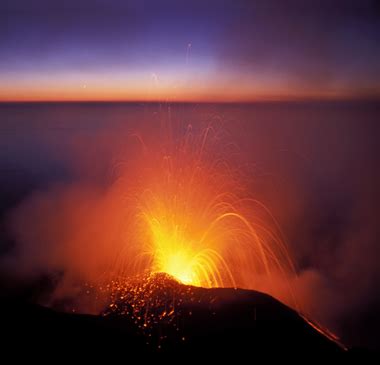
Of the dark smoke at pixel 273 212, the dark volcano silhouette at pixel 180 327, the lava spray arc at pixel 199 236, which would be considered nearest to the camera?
the dark volcano silhouette at pixel 180 327

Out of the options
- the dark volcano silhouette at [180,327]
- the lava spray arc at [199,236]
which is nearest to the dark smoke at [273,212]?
the lava spray arc at [199,236]

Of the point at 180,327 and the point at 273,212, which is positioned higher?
the point at 180,327

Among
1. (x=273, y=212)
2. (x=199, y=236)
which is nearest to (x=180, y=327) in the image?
(x=199, y=236)

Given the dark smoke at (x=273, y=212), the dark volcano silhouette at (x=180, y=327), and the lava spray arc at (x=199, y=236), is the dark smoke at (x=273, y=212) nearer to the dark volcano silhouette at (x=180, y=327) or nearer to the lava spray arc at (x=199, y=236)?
the lava spray arc at (x=199, y=236)

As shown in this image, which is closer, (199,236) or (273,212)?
(199,236)

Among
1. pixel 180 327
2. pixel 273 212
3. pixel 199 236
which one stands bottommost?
pixel 273 212

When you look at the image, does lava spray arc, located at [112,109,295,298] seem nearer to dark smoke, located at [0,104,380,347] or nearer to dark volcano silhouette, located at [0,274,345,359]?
dark smoke, located at [0,104,380,347]

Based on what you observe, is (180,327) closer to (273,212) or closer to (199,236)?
(199,236)

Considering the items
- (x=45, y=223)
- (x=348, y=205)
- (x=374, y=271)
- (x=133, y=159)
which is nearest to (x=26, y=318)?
(x=45, y=223)

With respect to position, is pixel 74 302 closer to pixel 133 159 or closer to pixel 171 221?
pixel 171 221
